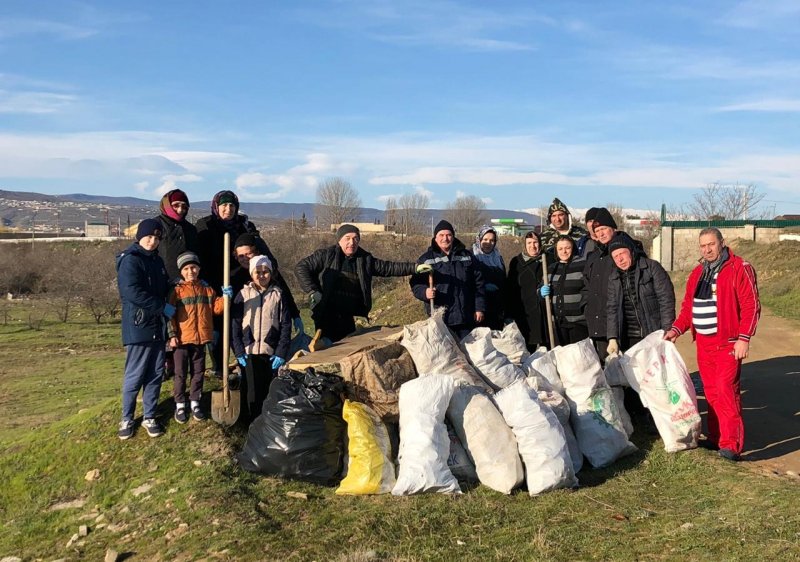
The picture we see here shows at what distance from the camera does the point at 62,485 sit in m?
5.14

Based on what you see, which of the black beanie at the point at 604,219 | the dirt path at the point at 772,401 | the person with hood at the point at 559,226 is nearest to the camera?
the dirt path at the point at 772,401

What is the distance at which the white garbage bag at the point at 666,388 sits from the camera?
5.20 metres

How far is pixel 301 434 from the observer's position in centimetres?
463

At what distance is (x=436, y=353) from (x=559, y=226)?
2.04 m

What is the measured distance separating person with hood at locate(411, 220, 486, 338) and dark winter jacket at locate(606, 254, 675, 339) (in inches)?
42.3

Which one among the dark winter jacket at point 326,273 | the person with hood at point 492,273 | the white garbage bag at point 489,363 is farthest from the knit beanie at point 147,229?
the person with hood at point 492,273

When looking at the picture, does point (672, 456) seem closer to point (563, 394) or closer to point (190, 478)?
point (563, 394)

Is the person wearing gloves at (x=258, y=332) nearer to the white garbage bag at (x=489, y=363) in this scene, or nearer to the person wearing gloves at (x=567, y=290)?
the white garbage bag at (x=489, y=363)

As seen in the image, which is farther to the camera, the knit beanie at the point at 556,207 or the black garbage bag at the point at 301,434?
the knit beanie at the point at 556,207

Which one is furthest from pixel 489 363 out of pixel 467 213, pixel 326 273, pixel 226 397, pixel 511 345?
pixel 467 213

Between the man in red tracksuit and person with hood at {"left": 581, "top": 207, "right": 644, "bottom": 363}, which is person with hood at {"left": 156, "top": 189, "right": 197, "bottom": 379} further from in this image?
the man in red tracksuit

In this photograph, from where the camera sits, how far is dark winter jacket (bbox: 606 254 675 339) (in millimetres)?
5668

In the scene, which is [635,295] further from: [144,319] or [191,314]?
[144,319]

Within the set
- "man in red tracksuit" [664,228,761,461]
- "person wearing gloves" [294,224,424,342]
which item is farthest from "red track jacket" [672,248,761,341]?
"person wearing gloves" [294,224,424,342]
